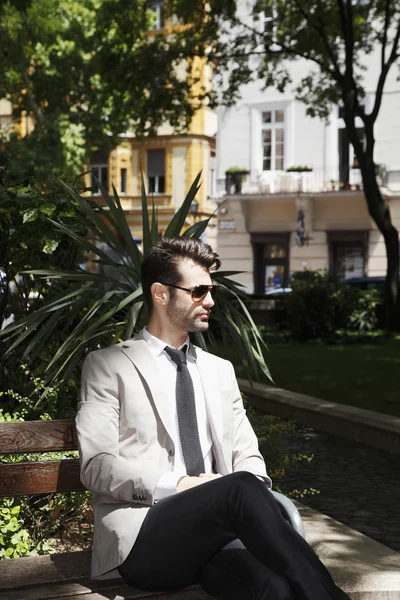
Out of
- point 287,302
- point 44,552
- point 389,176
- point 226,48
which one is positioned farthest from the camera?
point 389,176

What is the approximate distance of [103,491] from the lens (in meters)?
3.57

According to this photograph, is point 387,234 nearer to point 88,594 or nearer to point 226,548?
point 226,548

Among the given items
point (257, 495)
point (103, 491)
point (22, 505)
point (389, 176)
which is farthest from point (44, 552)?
point (389, 176)

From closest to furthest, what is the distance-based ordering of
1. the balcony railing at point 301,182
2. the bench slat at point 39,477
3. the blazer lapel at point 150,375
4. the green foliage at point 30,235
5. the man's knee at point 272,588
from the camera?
the man's knee at point 272,588 < the blazer lapel at point 150,375 < the bench slat at point 39,477 < the green foliage at point 30,235 < the balcony railing at point 301,182

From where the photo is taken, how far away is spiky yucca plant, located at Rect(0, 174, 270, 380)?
529cm

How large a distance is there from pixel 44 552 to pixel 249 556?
1.70 metres

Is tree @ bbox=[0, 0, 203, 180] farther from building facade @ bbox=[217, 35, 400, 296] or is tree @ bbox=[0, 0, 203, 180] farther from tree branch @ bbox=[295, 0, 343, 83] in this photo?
tree branch @ bbox=[295, 0, 343, 83]

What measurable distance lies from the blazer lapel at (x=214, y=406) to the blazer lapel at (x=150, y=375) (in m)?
0.18

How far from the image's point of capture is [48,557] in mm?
3996

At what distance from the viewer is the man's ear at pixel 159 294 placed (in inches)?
154

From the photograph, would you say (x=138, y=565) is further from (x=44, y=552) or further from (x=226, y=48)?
(x=226, y=48)

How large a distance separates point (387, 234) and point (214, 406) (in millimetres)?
19234

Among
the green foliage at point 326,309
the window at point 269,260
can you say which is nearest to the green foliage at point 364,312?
the green foliage at point 326,309

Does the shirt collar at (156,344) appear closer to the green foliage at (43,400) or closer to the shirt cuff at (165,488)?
the shirt cuff at (165,488)
